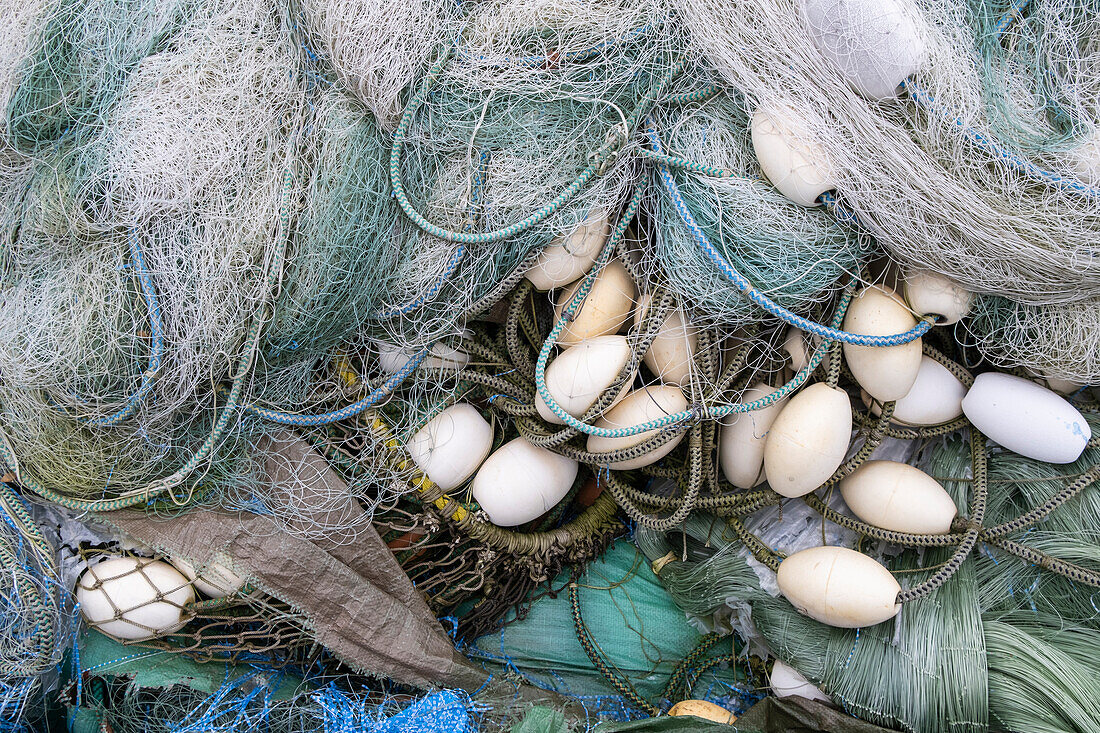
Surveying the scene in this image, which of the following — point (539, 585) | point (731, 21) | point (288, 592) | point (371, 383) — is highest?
point (731, 21)

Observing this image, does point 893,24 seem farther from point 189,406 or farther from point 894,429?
point 189,406

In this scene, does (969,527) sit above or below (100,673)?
above

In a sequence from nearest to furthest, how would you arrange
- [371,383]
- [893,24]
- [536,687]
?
[893,24]
[371,383]
[536,687]

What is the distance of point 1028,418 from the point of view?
1480 millimetres

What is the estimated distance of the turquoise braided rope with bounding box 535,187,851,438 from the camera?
1478 millimetres

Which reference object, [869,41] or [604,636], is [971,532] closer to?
[604,636]

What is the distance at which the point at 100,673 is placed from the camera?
1.63 m

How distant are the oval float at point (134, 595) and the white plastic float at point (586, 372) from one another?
0.81 metres

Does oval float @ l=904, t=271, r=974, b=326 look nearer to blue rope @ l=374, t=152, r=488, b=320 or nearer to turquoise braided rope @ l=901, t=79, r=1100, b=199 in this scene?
turquoise braided rope @ l=901, t=79, r=1100, b=199

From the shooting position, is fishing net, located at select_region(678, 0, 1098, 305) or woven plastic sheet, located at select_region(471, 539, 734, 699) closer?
fishing net, located at select_region(678, 0, 1098, 305)

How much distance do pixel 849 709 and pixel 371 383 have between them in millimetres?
1143

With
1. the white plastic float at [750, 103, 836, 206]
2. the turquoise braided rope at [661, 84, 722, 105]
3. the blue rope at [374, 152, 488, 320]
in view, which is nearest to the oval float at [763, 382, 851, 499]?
the white plastic float at [750, 103, 836, 206]

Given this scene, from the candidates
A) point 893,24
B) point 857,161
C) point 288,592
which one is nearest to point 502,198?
point 857,161

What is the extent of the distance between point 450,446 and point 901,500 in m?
0.89
